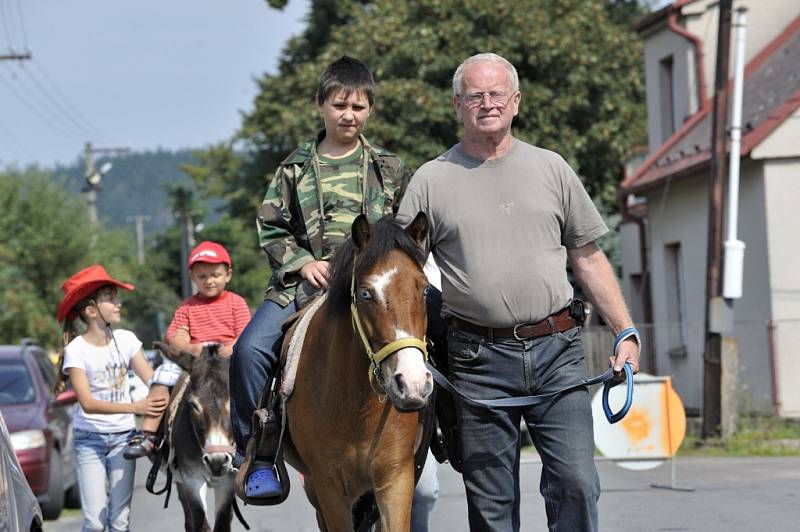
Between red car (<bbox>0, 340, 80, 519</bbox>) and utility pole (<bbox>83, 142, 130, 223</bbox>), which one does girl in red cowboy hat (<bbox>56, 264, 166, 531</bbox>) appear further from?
utility pole (<bbox>83, 142, 130, 223</bbox>)

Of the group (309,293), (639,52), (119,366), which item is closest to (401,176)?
(309,293)

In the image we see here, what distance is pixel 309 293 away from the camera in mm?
7035

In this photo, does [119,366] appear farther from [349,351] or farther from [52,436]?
[52,436]

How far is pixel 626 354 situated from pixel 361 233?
1.31 metres

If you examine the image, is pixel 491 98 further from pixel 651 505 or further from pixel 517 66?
pixel 517 66

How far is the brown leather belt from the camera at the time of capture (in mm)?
6027

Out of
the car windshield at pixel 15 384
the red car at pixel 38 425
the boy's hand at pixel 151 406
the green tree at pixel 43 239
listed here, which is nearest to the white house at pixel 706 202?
the red car at pixel 38 425

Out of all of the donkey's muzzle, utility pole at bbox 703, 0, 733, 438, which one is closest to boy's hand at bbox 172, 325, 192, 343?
the donkey's muzzle

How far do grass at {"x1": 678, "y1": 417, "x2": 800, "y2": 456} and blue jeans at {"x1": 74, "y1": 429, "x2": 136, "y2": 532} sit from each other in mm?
11859

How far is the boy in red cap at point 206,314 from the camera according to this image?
9.03m

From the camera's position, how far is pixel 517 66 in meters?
33.8

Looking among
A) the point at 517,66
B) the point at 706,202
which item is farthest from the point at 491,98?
the point at 517,66

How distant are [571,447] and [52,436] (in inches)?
367

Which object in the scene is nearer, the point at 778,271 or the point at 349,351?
the point at 349,351
